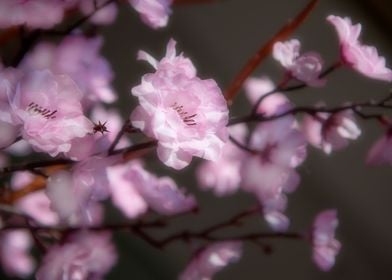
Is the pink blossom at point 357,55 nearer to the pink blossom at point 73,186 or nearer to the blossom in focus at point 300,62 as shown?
the blossom in focus at point 300,62

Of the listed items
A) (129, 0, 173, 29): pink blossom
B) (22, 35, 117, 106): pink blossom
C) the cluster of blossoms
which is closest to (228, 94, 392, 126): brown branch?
the cluster of blossoms

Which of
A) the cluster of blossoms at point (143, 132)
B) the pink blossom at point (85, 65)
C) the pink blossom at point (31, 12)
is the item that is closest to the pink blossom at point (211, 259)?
the cluster of blossoms at point (143, 132)

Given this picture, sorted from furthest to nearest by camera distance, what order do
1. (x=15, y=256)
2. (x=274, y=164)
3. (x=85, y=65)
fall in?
(x=15, y=256) < (x=85, y=65) < (x=274, y=164)

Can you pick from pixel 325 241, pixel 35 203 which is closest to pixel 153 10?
pixel 325 241

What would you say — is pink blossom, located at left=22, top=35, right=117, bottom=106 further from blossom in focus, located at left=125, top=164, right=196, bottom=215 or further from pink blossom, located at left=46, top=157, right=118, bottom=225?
pink blossom, located at left=46, top=157, right=118, bottom=225

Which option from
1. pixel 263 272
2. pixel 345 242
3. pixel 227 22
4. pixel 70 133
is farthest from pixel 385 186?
pixel 70 133

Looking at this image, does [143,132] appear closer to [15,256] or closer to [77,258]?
[77,258]

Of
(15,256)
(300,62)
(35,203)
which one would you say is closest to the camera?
(300,62)
